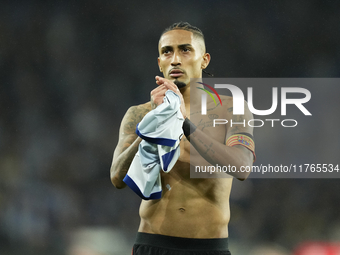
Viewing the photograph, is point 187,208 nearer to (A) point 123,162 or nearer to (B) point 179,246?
(B) point 179,246

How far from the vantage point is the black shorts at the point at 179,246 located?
135cm

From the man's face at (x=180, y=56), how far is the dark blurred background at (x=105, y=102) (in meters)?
A: 1.42

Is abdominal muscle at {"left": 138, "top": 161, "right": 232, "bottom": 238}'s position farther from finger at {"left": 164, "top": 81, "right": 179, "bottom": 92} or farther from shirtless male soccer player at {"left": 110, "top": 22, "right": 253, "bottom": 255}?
finger at {"left": 164, "top": 81, "right": 179, "bottom": 92}

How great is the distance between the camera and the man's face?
4.97 ft

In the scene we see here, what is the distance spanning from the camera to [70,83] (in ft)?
10.3

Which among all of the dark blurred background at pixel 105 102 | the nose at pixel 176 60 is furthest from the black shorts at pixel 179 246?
the dark blurred background at pixel 105 102

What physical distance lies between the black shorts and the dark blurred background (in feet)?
5.36

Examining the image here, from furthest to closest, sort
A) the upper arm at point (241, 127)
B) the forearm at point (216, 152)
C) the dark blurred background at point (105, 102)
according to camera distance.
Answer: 1. the dark blurred background at point (105, 102)
2. the upper arm at point (241, 127)
3. the forearm at point (216, 152)

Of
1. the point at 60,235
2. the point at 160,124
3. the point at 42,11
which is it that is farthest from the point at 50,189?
the point at 160,124

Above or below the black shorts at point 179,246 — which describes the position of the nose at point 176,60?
above

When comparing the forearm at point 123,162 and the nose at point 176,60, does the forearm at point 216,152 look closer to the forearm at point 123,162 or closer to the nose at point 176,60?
the forearm at point 123,162

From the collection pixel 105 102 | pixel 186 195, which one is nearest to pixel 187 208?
pixel 186 195

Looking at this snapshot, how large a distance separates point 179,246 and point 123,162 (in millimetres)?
364

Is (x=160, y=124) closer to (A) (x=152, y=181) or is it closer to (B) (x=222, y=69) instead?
(A) (x=152, y=181)
